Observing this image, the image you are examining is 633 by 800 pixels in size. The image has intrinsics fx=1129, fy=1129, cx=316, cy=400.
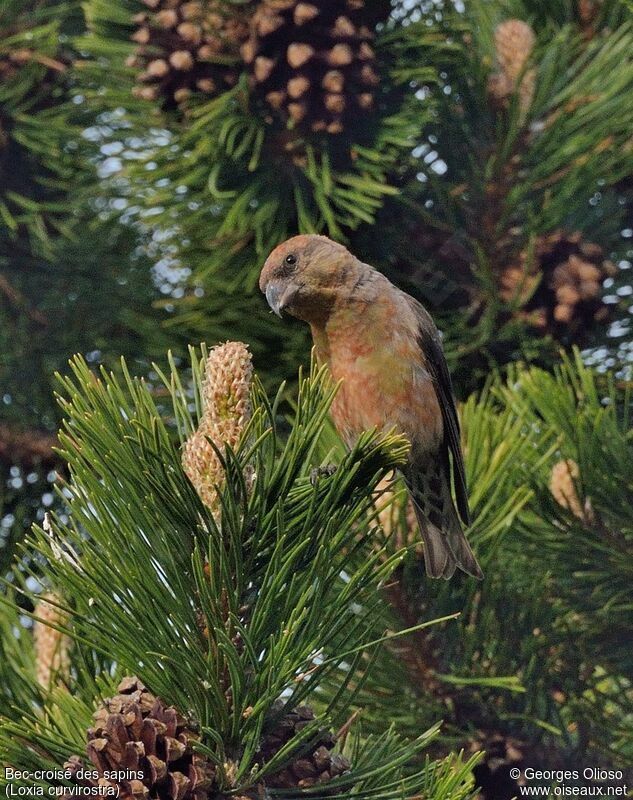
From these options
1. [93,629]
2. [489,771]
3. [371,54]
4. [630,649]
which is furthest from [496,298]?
[93,629]

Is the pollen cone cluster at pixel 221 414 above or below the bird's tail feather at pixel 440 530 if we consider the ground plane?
above

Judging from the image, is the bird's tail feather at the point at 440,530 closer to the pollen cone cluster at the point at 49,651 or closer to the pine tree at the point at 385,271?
the pine tree at the point at 385,271

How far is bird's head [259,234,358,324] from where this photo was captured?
9.02 ft

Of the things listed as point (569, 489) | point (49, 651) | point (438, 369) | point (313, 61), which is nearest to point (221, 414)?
point (49, 651)

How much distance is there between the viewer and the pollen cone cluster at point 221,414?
1.67m

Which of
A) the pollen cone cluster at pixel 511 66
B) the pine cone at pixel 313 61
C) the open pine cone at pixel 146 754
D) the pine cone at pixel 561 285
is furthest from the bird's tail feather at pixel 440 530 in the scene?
the pollen cone cluster at pixel 511 66

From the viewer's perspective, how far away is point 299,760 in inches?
64.6

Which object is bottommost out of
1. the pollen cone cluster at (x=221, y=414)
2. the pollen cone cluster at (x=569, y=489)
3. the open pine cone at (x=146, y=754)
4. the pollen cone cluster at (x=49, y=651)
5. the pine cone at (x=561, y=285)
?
the pollen cone cluster at (x=49, y=651)

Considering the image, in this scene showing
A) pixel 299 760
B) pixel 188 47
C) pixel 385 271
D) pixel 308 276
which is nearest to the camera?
pixel 299 760

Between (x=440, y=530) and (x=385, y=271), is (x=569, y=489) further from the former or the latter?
(x=385, y=271)

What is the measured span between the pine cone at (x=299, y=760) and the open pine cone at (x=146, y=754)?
0.02 meters

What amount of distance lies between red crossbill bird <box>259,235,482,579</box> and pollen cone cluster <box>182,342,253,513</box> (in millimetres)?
1076

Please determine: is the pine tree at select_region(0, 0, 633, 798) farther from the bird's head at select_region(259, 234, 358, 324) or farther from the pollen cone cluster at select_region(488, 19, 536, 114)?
the bird's head at select_region(259, 234, 358, 324)

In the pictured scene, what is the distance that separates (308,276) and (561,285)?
27.5 inches
